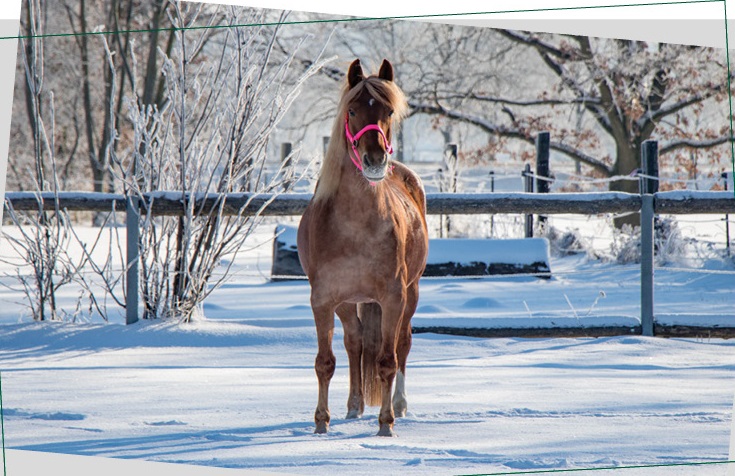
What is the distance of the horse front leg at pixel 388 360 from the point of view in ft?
10.2

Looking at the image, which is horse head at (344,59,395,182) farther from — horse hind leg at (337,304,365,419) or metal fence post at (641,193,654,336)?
metal fence post at (641,193,654,336)

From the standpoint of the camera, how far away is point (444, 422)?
338 centimetres

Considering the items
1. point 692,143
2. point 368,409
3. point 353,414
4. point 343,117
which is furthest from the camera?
point 692,143

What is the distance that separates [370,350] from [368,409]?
40 cm

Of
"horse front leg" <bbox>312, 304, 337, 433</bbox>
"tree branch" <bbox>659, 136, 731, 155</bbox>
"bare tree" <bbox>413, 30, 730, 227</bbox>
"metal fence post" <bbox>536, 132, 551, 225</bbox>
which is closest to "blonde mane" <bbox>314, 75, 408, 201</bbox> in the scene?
"horse front leg" <bbox>312, 304, 337, 433</bbox>

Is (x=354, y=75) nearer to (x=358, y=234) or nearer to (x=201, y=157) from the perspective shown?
(x=358, y=234)

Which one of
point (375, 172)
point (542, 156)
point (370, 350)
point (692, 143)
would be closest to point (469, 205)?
point (370, 350)

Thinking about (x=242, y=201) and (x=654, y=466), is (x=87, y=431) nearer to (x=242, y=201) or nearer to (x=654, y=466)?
(x=654, y=466)

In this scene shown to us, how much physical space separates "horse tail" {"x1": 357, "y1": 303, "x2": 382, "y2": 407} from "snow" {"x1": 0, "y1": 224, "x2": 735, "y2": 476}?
114 mm

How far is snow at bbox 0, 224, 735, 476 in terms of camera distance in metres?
2.83

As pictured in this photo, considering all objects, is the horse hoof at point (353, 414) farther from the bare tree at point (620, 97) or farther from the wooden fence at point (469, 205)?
the bare tree at point (620, 97)

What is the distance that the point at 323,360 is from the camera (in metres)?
3.22

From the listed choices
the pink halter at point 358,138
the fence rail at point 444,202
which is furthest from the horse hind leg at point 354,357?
the fence rail at point 444,202

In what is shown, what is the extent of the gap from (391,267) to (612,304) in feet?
18.1
